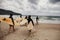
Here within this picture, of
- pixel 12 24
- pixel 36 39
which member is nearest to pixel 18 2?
pixel 12 24

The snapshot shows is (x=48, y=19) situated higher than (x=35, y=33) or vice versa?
(x=48, y=19)

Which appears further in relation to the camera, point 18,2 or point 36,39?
point 18,2

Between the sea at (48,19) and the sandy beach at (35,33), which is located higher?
the sea at (48,19)

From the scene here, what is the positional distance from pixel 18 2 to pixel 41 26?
58cm

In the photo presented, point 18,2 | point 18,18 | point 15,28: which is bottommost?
point 15,28

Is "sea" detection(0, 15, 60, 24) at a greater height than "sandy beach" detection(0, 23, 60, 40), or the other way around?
"sea" detection(0, 15, 60, 24)

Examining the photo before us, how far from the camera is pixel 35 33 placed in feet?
8.04

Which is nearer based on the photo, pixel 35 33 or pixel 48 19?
pixel 35 33

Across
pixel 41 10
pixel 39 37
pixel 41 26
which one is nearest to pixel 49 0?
pixel 41 10

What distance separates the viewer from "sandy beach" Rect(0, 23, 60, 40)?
2395 millimetres

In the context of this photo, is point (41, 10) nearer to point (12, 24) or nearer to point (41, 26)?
point (41, 26)

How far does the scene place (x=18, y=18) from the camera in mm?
2529

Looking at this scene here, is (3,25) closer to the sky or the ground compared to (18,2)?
closer to the ground

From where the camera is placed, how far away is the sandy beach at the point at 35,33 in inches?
94.3
